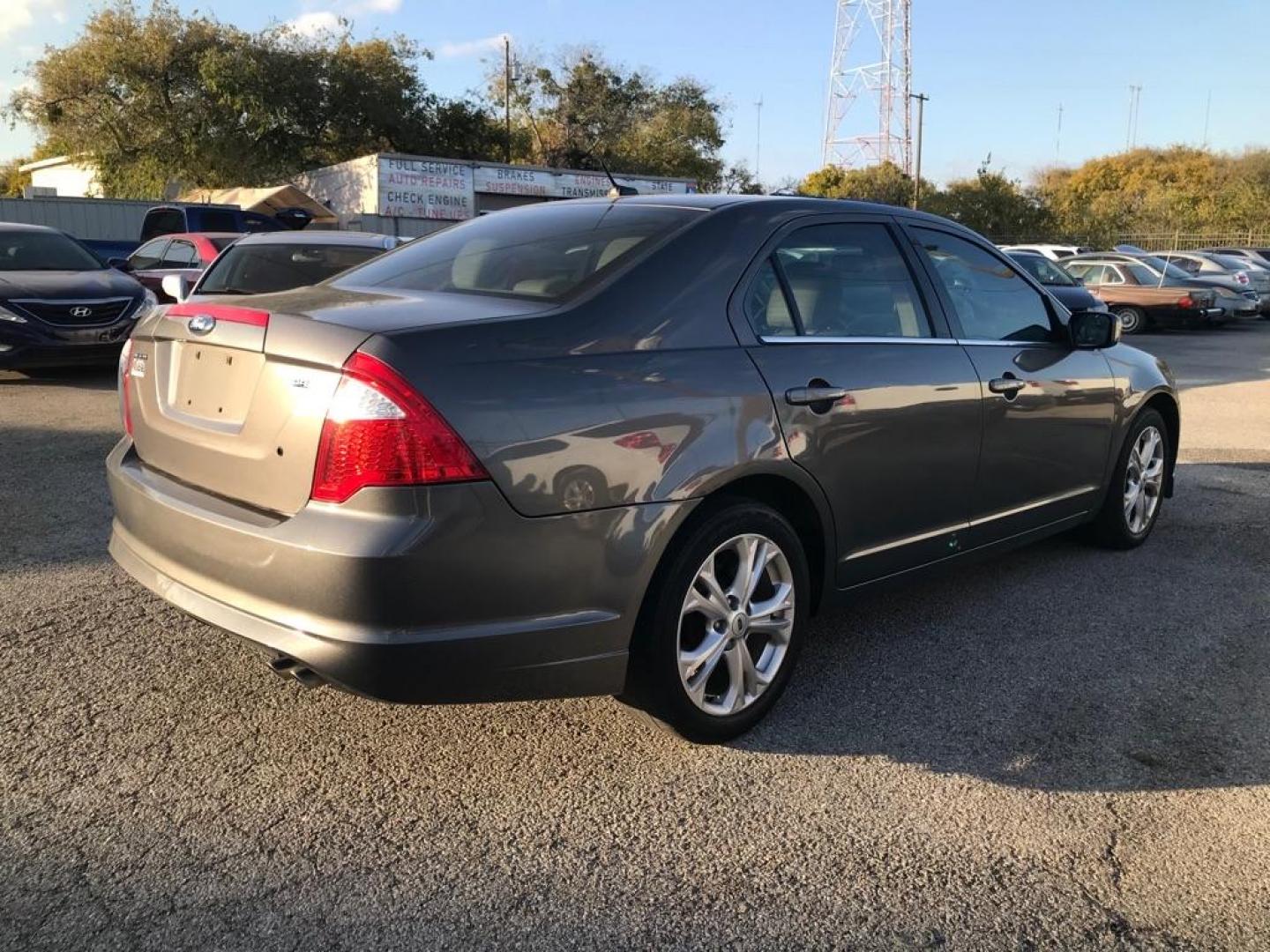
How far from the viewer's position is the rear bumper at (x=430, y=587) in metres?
2.51

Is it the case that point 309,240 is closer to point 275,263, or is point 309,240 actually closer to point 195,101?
point 275,263

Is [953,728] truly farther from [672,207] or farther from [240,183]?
[240,183]

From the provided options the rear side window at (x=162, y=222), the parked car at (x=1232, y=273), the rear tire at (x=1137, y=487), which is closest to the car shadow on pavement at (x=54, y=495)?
the rear tire at (x=1137, y=487)

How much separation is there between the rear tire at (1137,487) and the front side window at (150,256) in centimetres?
1140

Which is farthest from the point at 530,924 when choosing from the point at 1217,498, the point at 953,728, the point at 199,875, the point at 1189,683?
the point at 1217,498

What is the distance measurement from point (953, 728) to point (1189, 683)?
41.2 inches

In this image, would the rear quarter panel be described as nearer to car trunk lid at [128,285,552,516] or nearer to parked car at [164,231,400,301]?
car trunk lid at [128,285,552,516]

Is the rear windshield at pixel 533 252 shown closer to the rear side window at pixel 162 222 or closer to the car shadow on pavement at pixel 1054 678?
the car shadow on pavement at pixel 1054 678

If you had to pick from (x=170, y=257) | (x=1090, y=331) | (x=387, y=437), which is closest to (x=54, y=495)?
(x=387, y=437)

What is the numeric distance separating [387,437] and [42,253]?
Answer: 32.2 ft

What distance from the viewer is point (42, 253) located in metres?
10.5

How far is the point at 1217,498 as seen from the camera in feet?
21.5

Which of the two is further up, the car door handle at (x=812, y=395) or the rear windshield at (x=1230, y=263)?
the rear windshield at (x=1230, y=263)

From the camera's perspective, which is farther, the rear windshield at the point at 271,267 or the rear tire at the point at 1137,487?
the rear windshield at the point at 271,267
